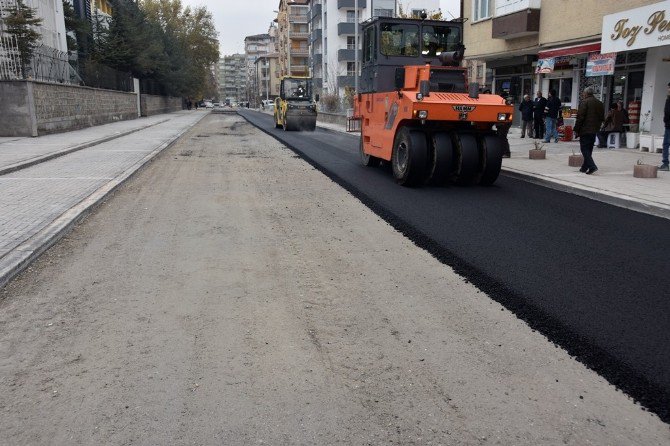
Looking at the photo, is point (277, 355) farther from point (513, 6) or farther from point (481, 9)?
point (481, 9)

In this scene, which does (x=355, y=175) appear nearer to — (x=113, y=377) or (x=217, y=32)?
(x=113, y=377)

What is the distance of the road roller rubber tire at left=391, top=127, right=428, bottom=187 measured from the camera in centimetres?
1006

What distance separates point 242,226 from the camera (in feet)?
23.7

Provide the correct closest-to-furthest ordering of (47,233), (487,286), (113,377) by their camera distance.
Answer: (113,377) < (487,286) < (47,233)

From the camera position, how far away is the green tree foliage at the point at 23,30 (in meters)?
20.2

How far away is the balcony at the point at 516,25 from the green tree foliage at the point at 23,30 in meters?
17.8

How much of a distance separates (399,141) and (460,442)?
8.39m

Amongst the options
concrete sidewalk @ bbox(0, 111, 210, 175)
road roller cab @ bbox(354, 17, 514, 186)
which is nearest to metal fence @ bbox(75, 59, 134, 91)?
concrete sidewalk @ bbox(0, 111, 210, 175)

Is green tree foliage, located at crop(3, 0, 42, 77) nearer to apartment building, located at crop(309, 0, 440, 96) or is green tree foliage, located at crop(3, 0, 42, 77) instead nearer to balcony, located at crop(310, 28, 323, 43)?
apartment building, located at crop(309, 0, 440, 96)

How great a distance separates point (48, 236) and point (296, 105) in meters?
25.0

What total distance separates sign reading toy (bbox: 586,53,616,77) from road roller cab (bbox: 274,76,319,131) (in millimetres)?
14602

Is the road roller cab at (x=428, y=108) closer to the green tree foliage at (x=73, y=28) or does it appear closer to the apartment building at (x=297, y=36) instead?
the green tree foliage at (x=73, y=28)

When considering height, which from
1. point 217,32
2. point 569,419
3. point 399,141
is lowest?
point 569,419

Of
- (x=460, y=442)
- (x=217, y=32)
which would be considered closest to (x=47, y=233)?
(x=460, y=442)
